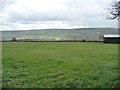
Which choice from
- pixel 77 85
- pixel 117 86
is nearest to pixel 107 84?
pixel 117 86

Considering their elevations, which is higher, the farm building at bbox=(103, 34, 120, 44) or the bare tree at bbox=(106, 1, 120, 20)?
the bare tree at bbox=(106, 1, 120, 20)

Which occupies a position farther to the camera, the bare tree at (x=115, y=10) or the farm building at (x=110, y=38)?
the farm building at (x=110, y=38)

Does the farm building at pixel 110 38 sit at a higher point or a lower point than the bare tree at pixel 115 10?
lower

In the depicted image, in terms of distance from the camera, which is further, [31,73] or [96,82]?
[31,73]

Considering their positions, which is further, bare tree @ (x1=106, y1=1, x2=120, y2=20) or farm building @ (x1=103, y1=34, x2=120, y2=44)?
farm building @ (x1=103, y1=34, x2=120, y2=44)

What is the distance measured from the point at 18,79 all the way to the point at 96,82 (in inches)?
118

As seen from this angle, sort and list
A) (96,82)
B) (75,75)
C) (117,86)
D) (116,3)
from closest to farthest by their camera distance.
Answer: (117,86) → (96,82) → (116,3) → (75,75)

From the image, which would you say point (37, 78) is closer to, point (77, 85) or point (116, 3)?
point (77, 85)

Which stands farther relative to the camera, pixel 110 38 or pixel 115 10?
pixel 110 38

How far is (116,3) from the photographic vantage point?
10.4 meters

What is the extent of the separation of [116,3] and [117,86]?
3253 millimetres

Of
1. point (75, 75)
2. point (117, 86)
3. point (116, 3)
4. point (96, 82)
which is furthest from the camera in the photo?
point (75, 75)

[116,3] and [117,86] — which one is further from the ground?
[116,3]

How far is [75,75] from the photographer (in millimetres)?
11352
